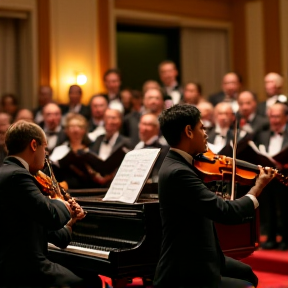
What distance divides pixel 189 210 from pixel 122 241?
91 cm

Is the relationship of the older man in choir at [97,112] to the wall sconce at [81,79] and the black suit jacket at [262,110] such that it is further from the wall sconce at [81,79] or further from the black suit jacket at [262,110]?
the wall sconce at [81,79]

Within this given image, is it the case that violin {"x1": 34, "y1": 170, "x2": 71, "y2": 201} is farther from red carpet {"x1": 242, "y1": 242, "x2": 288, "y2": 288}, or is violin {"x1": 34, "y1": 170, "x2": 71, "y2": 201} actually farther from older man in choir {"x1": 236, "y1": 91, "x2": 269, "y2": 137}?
older man in choir {"x1": 236, "y1": 91, "x2": 269, "y2": 137}

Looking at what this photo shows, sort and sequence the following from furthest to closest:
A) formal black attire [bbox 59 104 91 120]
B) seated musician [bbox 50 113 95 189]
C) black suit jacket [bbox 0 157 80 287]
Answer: formal black attire [bbox 59 104 91 120] → seated musician [bbox 50 113 95 189] → black suit jacket [bbox 0 157 80 287]

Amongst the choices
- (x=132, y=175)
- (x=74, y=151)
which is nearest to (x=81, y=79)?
(x=74, y=151)

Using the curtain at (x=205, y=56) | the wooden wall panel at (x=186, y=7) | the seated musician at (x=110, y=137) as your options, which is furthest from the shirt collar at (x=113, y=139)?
the curtain at (x=205, y=56)

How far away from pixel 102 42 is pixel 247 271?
6.70m

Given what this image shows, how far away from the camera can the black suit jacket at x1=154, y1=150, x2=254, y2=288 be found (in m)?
2.72

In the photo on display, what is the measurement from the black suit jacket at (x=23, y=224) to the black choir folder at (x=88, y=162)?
2.61m

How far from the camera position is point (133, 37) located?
10.5 m

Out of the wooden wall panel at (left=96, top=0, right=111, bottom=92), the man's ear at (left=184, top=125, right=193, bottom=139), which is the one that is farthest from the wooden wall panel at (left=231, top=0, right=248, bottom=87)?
the man's ear at (left=184, top=125, right=193, bottom=139)

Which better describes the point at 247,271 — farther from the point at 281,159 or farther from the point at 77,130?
the point at 77,130

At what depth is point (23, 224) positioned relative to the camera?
274 cm

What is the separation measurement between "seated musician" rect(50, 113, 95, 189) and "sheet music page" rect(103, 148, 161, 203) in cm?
179

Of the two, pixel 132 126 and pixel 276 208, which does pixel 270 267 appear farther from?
pixel 132 126
